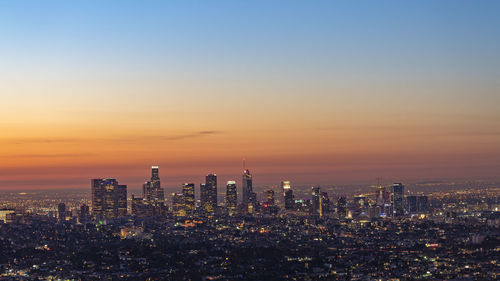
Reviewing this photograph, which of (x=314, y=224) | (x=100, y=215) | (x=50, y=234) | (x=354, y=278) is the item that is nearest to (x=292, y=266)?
(x=354, y=278)

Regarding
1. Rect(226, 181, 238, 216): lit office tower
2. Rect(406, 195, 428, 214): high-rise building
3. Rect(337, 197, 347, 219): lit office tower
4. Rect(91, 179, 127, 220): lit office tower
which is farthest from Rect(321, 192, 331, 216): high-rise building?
Rect(91, 179, 127, 220): lit office tower

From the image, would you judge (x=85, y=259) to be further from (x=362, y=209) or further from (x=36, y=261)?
(x=362, y=209)

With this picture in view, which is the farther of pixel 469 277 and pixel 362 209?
pixel 362 209

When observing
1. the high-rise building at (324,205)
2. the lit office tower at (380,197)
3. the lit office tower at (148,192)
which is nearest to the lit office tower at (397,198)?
the lit office tower at (380,197)

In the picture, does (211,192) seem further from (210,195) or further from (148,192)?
(148,192)

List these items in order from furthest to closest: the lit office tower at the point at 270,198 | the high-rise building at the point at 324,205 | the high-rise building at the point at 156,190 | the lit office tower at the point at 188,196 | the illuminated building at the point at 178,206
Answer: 1. the lit office tower at the point at 270,198
2. the high-rise building at the point at 156,190
3. the high-rise building at the point at 324,205
4. the lit office tower at the point at 188,196
5. the illuminated building at the point at 178,206

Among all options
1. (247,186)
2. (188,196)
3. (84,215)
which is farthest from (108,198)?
(247,186)

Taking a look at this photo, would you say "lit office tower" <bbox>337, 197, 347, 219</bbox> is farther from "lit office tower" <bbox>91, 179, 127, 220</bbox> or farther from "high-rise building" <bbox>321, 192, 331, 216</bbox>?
"lit office tower" <bbox>91, 179, 127, 220</bbox>

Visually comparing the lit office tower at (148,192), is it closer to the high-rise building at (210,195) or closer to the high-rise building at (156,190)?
the high-rise building at (156,190)
